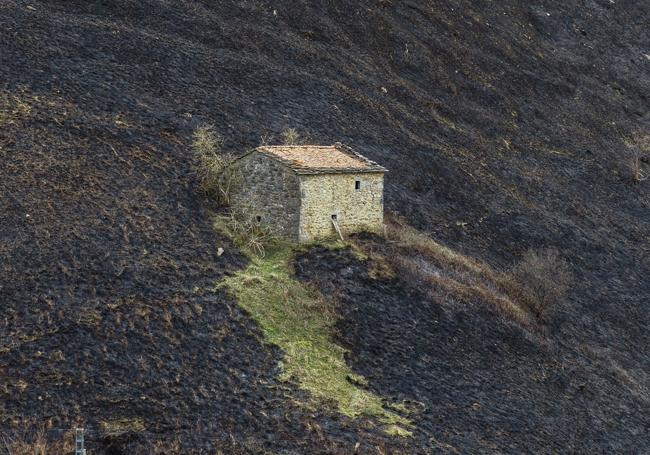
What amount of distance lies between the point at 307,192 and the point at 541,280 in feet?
33.8

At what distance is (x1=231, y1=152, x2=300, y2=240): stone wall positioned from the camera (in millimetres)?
29594

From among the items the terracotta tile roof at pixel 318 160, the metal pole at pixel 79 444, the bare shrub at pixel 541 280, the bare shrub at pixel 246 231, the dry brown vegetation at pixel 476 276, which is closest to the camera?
the metal pole at pixel 79 444

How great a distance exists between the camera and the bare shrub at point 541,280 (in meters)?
33.4

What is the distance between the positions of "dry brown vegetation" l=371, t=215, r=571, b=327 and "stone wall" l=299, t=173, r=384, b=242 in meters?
1.38

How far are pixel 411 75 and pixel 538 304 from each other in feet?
89.5

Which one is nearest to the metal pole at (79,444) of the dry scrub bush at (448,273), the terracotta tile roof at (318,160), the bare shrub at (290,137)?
the terracotta tile roof at (318,160)

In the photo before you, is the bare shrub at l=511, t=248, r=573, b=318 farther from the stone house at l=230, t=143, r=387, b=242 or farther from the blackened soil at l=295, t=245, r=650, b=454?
the stone house at l=230, t=143, r=387, b=242

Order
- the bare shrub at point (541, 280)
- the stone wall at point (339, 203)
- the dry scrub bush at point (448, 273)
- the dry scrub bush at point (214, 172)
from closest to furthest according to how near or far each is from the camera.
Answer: the stone wall at point (339, 203) → the dry scrub bush at point (448, 273) → the dry scrub bush at point (214, 172) → the bare shrub at point (541, 280)

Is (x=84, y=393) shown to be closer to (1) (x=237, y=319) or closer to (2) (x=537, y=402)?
(1) (x=237, y=319)

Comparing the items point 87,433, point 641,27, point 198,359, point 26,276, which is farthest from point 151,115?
point 641,27

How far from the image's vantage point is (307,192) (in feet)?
96.3

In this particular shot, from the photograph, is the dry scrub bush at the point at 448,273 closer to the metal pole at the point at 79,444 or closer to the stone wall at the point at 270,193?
the stone wall at the point at 270,193

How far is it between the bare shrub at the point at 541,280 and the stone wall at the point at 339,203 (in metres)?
6.84

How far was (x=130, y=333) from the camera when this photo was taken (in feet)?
80.4
